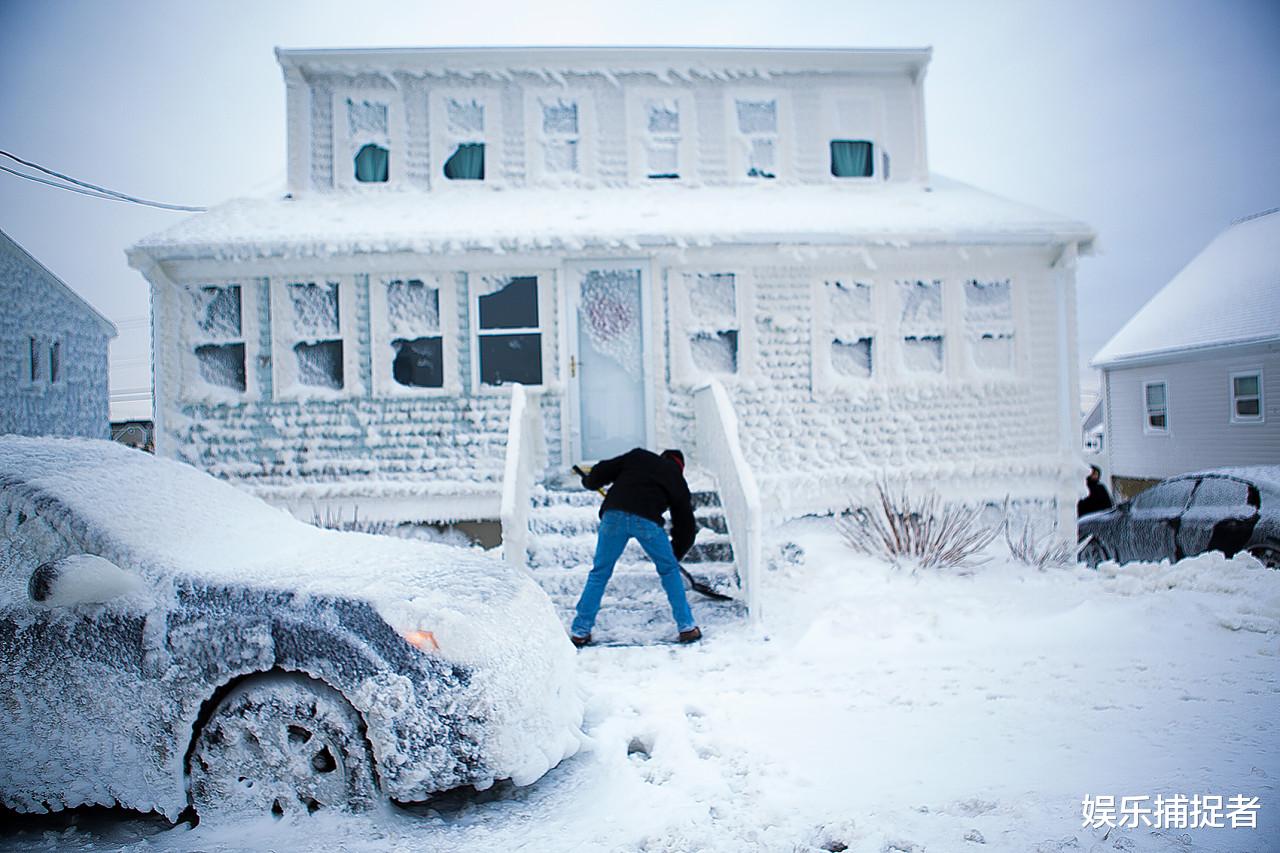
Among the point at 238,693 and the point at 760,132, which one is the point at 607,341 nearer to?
the point at 760,132

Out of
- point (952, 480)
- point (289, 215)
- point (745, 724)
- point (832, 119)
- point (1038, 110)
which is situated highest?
point (1038, 110)

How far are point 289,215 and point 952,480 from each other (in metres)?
9.52

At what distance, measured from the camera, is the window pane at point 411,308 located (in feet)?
29.1

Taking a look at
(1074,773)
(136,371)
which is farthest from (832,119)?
(136,371)

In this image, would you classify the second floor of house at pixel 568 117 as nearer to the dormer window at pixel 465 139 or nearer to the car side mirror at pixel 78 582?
the dormer window at pixel 465 139

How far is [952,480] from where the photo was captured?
29.6 ft

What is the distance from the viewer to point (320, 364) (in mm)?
8984

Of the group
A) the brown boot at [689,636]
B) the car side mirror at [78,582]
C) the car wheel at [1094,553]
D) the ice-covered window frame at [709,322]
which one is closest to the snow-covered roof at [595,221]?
the ice-covered window frame at [709,322]

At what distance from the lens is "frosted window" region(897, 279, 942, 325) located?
9.26 m

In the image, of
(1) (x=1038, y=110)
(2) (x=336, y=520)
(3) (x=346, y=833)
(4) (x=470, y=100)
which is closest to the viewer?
(3) (x=346, y=833)

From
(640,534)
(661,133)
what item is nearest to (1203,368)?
(661,133)

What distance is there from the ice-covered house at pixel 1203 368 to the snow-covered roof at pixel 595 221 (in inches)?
398

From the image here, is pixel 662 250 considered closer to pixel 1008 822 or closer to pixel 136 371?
pixel 1008 822

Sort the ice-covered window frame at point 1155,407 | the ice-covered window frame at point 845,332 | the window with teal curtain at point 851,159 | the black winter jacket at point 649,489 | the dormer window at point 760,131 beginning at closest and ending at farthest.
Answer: the black winter jacket at point 649,489, the ice-covered window frame at point 845,332, the dormer window at point 760,131, the window with teal curtain at point 851,159, the ice-covered window frame at point 1155,407
